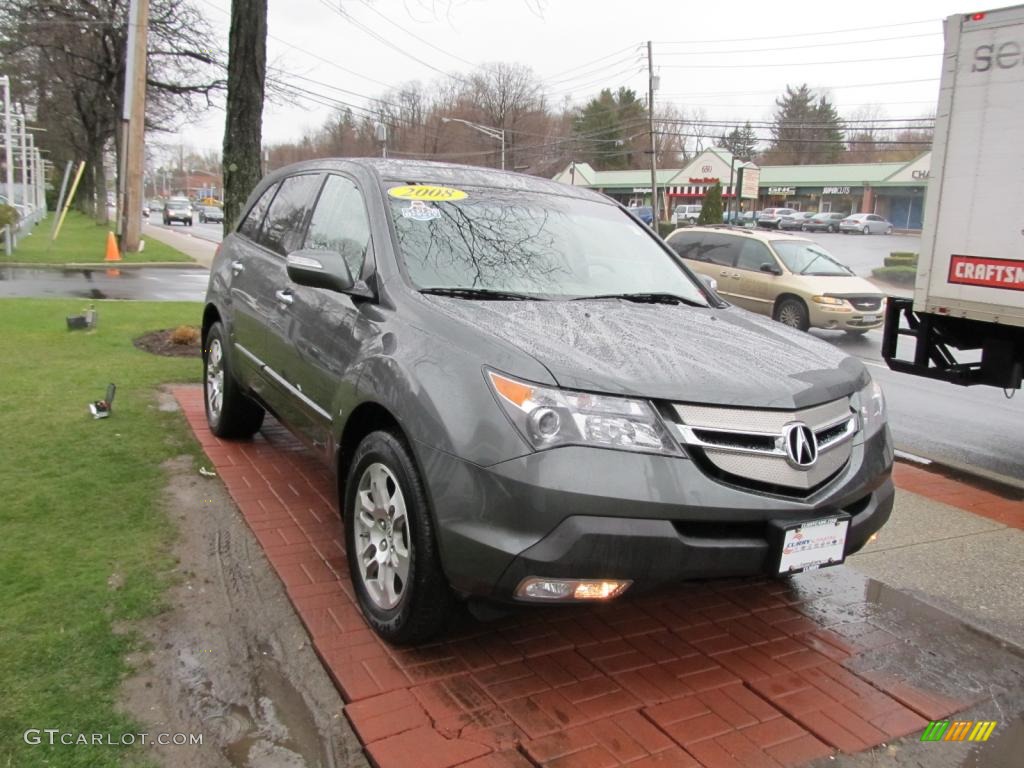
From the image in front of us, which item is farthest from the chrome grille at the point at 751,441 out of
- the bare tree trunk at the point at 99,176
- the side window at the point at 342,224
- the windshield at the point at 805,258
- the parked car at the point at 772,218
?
the parked car at the point at 772,218

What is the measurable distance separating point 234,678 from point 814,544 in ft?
6.82

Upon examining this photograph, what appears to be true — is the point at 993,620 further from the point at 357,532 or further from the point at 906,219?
the point at 906,219

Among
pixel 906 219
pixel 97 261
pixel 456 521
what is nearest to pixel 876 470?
pixel 456 521

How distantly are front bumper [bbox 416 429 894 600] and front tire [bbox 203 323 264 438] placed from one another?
9.83 feet

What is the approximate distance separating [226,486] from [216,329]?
1.29 meters

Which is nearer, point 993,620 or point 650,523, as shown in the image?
point 650,523

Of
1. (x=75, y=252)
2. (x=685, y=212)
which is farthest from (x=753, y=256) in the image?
(x=685, y=212)

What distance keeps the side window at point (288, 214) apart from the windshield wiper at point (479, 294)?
4.69ft

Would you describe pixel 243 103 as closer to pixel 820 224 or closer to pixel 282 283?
pixel 282 283

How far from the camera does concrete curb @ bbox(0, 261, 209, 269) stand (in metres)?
18.6

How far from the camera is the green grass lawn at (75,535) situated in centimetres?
262

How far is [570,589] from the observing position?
2584 mm

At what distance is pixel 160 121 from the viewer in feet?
120

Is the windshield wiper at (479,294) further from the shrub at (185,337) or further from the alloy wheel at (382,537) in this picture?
the shrub at (185,337)
